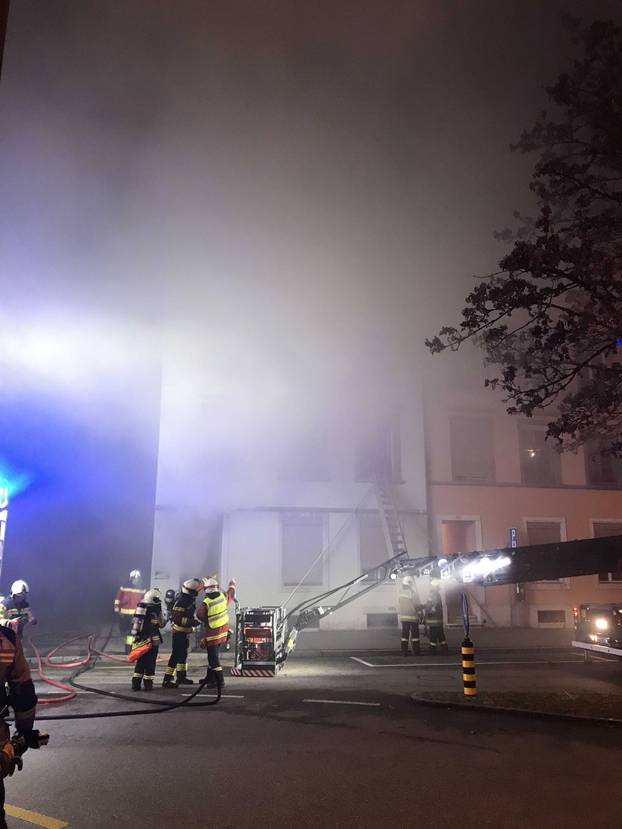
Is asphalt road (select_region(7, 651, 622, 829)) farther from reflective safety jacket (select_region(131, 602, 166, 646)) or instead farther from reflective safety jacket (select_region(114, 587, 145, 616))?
reflective safety jacket (select_region(114, 587, 145, 616))

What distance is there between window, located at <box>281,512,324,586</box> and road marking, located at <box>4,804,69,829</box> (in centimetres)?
1235

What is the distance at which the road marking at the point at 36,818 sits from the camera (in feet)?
12.4

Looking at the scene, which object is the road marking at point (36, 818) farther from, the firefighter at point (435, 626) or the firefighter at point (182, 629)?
the firefighter at point (435, 626)

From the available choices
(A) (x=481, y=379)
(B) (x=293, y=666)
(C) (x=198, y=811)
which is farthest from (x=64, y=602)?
(A) (x=481, y=379)

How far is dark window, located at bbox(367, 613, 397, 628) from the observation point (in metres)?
16.2

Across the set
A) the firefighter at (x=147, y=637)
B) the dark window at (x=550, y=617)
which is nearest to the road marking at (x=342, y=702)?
the firefighter at (x=147, y=637)

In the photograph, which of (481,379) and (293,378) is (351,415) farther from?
(481,379)

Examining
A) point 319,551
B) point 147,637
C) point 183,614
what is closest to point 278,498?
point 319,551

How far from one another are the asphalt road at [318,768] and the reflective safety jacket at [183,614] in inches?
45.4

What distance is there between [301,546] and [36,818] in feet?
42.0

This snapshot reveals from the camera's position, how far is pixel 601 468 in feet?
63.1

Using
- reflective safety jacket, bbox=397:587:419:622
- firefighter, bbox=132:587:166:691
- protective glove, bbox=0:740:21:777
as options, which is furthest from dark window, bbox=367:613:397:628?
protective glove, bbox=0:740:21:777

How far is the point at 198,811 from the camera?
4.00 meters

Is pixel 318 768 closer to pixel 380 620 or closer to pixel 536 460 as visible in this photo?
pixel 380 620
